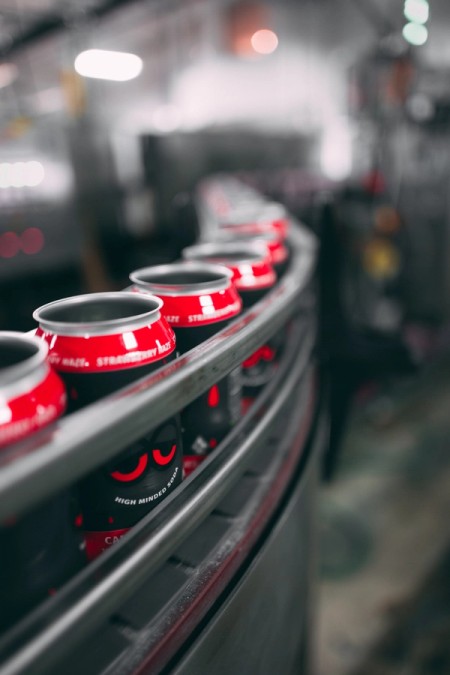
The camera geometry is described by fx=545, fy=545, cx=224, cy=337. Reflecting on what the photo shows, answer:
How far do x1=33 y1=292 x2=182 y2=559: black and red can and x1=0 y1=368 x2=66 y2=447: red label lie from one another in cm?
9

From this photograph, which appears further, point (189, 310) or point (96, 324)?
point (189, 310)

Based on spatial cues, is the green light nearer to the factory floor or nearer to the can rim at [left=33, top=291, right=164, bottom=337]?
the factory floor

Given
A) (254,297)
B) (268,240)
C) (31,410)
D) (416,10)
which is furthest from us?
(416,10)

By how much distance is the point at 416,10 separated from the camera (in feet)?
17.1

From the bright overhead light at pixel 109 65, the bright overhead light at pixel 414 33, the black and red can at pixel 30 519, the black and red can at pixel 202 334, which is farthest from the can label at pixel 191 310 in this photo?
the bright overhead light at pixel 109 65

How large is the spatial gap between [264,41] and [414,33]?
3.01m

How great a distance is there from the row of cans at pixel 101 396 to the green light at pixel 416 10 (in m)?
5.06

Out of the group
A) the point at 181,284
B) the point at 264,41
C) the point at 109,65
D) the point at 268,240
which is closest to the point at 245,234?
the point at 268,240

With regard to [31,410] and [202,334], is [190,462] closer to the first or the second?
[202,334]

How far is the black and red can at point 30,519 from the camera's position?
0.45m

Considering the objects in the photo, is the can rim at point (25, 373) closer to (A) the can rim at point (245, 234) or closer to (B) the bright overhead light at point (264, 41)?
(A) the can rim at point (245, 234)

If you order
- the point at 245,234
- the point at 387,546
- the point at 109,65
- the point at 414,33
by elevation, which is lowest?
the point at 387,546

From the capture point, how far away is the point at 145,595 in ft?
2.21

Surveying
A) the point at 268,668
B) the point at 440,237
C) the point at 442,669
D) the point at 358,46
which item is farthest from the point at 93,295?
the point at 358,46
